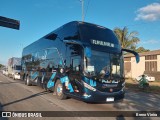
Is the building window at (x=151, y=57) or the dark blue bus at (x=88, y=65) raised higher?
the building window at (x=151, y=57)

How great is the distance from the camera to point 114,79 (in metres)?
9.84

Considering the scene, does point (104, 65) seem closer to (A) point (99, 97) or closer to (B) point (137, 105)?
(A) point (99, 97)

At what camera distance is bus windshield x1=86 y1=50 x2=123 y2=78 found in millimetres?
9336

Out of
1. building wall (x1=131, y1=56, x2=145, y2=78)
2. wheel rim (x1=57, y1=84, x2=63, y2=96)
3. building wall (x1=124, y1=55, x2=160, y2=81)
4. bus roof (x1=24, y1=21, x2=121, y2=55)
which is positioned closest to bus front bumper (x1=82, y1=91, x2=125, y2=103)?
bus roof (x1=24, y1=21, x2=121, y2=55)

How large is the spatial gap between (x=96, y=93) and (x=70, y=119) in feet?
7.13

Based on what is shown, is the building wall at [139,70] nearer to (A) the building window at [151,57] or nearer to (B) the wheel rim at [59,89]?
(A) the building window at [151,57]

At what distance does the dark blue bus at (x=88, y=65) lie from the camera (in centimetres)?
927

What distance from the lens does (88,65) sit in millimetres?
9320

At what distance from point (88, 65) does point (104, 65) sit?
0.79 m

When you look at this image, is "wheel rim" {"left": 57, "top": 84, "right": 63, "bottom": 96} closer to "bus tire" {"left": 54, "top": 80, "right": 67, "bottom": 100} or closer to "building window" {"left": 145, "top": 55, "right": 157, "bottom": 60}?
"bus tire" {"left": 54, "top": 80, "right": 67, "bottom": 100}

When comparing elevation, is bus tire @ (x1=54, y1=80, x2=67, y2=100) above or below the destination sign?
below

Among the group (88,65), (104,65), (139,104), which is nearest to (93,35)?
(104,65)

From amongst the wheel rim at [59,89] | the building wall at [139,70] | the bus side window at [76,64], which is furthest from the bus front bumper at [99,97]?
the building wall at [139,70]

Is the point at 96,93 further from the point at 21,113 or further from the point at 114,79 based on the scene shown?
the point at 21,113
